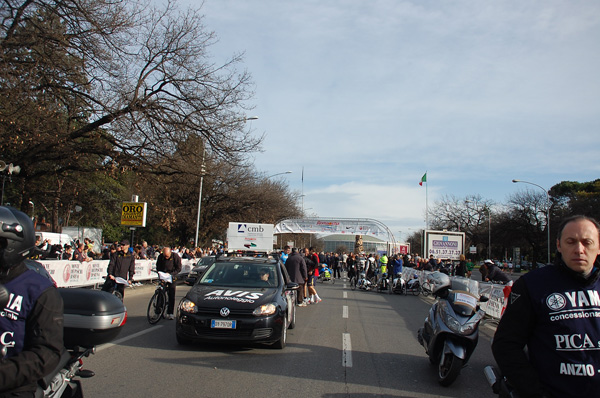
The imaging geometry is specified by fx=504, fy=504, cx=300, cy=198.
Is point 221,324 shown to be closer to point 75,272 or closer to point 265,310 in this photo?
point 265,310

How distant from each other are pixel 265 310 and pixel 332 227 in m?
33.2

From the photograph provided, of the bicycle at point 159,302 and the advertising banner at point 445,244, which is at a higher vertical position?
the advertising banner at point 445,244

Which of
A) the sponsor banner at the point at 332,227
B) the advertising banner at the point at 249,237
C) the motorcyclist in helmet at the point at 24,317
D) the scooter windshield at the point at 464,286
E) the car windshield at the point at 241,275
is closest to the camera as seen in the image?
the motorcyclist in helmet at the point at 24,317

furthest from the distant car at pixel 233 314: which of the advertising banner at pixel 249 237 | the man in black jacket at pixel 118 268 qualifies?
the advertising banner at pixel 249 237

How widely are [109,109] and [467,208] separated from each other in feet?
226

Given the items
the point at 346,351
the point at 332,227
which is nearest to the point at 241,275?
the point at 346,351

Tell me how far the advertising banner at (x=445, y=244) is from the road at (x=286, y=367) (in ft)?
70.9

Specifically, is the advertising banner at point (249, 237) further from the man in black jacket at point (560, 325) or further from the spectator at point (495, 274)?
the man in black jacket at point (560, 325)

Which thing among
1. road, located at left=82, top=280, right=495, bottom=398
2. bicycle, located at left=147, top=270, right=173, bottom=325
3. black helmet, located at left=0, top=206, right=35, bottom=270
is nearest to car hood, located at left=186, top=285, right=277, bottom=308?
road, located at left=82, top=280, right=495, bottom=398

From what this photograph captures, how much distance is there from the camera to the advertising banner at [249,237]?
25875 mm

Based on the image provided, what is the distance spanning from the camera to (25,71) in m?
13.7

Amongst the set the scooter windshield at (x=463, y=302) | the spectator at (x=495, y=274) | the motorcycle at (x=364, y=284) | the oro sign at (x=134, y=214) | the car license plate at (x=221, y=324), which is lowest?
the motorcycle at (x=364, y=284)

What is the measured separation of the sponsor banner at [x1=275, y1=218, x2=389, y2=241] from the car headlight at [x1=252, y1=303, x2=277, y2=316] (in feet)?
103

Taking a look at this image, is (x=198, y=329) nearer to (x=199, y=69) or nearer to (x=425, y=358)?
(x=425, y=358)
